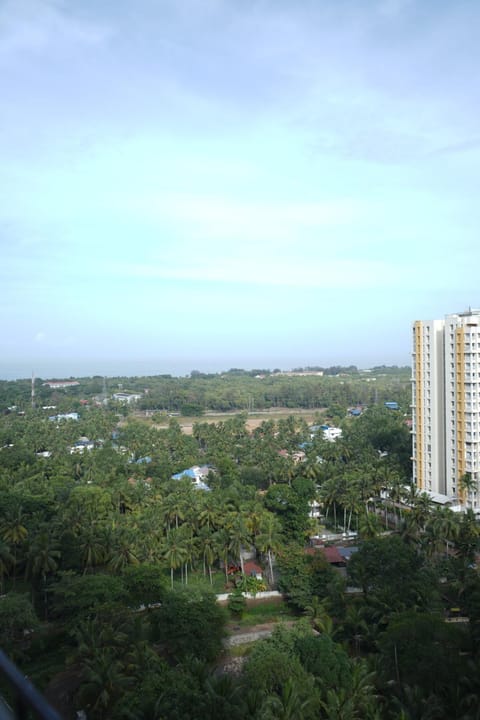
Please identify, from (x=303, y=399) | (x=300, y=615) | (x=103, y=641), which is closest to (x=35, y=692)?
(x=103, y=641)

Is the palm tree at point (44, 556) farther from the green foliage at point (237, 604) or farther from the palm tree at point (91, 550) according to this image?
the green foliage at point (237, 604)

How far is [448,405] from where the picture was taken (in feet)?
80.3

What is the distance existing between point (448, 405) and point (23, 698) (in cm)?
2486

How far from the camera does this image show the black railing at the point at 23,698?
Result: 151 centimetres

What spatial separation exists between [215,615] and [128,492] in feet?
34.6

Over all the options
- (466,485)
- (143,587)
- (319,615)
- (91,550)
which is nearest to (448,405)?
(466,485)

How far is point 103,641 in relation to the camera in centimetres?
1083

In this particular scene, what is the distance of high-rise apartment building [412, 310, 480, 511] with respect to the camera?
23.3 m

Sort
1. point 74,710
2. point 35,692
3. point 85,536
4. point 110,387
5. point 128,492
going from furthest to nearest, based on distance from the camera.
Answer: point 110,387 < point 128,492 < point 85,536 < point 74,710 < point 35,692

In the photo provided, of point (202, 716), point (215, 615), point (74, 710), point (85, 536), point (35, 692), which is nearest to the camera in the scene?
point (35, 692)

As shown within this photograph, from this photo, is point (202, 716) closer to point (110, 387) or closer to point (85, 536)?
point (85, 536)

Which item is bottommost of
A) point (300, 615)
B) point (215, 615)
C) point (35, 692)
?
point (300, 615)

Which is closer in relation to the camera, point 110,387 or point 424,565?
point 424,565

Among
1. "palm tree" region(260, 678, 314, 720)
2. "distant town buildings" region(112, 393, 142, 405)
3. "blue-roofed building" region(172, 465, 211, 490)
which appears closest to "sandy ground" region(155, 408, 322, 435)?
"distant town buildings" region(112, 393, 142, 405)
